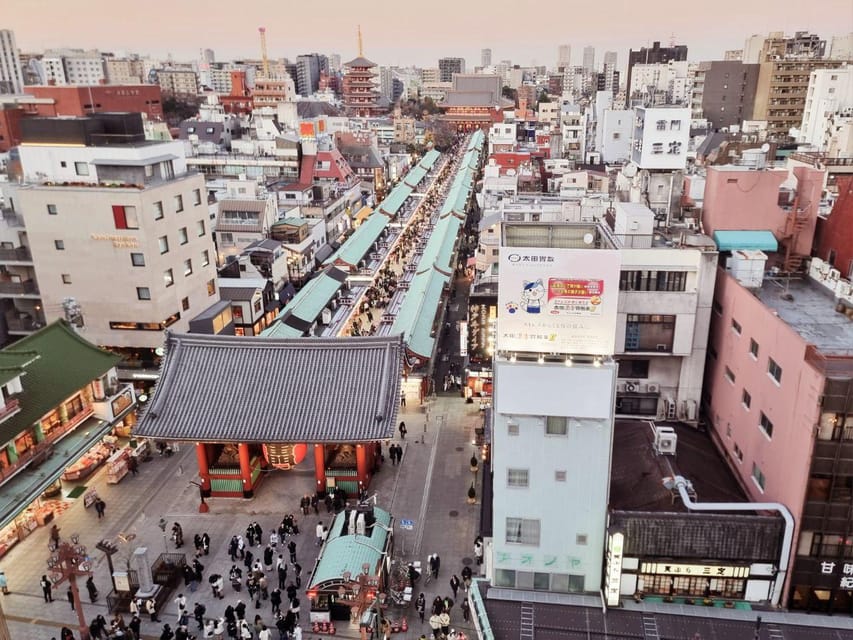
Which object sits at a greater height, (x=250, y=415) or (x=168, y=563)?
(x=250, y=415)

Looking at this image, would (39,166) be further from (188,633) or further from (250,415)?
(188,633)

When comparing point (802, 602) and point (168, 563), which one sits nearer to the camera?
point (802, 602)

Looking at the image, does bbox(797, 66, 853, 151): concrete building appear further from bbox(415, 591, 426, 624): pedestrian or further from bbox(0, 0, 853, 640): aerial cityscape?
bbox(415, 591, 426, 624): pedestrian

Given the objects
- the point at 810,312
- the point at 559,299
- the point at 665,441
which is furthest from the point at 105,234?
the point at 810,312

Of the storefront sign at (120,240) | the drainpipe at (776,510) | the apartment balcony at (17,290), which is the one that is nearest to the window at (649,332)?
the drainpipe at (776,510)

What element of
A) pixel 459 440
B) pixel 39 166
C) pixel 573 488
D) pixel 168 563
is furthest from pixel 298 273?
pixel 573 488
